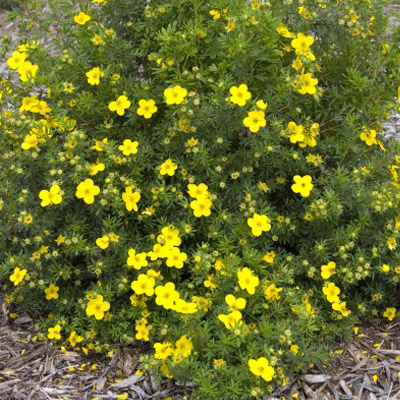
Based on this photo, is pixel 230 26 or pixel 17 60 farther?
pixel 17 60

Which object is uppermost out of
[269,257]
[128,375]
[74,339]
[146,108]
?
[146,108]

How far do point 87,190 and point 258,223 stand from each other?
90 centimetres

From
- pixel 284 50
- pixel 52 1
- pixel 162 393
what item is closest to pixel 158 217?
pixel 162 393

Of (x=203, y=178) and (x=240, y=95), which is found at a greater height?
(x=240, y=95)

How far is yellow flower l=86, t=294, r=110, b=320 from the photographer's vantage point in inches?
122

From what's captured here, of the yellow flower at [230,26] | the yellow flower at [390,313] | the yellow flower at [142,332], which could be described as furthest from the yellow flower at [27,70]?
the yellow flower at [390,313]

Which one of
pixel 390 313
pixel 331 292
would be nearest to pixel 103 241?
pixel 331 292

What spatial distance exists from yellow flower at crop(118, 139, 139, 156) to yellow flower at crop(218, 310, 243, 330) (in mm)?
997

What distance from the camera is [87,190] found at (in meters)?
3.06

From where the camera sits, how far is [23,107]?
3289 mm

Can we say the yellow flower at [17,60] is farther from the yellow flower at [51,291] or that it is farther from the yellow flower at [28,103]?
the yellow flower at [51,291]

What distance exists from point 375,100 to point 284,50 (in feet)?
1.99

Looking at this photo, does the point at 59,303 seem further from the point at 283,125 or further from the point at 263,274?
the point at 283,125

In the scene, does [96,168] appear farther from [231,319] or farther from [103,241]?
[231,319]
